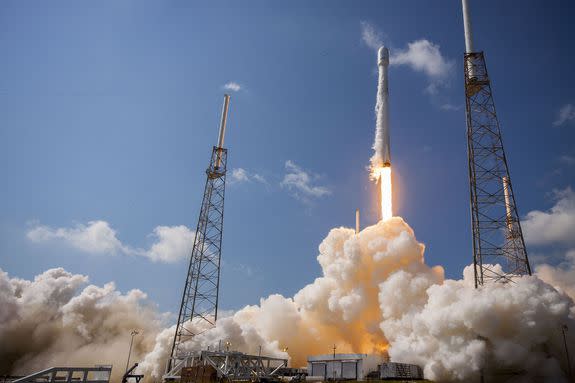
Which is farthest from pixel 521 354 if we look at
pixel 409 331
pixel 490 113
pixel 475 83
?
pixel 475 83

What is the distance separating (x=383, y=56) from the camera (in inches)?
2564

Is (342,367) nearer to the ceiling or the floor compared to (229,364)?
nearer to the ceiling

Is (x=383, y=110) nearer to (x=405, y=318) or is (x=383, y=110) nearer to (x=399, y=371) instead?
(x=405, y=318)

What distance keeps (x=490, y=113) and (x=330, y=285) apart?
95.4 feet

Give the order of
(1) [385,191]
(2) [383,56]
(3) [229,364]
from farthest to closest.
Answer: (2) [383,56] < (1) [385,191] < (3) [229,364]

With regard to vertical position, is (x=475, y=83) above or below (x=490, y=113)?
above

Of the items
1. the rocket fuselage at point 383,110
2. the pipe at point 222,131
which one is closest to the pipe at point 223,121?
the pipe at point 222,131

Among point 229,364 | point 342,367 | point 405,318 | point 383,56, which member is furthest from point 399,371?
point 383,56

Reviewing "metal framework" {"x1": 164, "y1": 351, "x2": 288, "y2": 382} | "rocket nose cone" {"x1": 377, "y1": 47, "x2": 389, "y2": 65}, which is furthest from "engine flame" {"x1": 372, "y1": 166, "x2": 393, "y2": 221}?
"metal framework" {"x1": 164, "y1": 351, "x2": 288, "y2": 382}

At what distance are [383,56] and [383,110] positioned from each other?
830 cm

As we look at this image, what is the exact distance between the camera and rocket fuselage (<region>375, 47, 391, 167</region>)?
61.2m

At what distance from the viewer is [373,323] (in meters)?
58.2

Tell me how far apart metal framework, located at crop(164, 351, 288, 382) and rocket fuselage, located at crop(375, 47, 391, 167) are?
28755 millimetres

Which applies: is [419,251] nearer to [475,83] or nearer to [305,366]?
[475,83]
